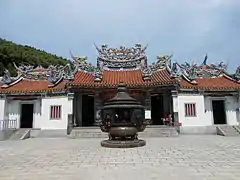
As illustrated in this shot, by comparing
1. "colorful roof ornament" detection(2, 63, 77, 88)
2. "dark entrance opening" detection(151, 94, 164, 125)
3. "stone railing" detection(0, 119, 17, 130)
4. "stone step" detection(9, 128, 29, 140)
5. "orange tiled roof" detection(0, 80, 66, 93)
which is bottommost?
"stone step" detection(9, 128, 29, 140)

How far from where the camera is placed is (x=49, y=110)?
1482cm

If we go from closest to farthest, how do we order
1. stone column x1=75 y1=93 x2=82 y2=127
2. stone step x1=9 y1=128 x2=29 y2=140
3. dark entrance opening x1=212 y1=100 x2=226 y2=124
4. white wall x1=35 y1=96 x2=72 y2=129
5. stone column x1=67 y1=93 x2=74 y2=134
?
stone step x1=9 y1=128 x2=29 y2=140 → stone column x1=67 y1=93 x2=74 y2=134 → white wall x1=35 y1=96 x2=72 y2=129 → stone column x1=75 y1=93 x2=82 y2=127 → dark entrance opening x1=212 y1=100 x2=226 y2=124

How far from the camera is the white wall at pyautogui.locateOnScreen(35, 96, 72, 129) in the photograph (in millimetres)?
14594

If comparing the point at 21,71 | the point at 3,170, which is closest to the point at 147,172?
the point at 3,170

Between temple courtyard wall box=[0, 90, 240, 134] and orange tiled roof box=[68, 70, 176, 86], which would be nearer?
orange tiled roof box=[68, 70, 176, 86]

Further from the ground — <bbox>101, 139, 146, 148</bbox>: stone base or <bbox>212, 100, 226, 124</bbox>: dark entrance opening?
<bbox>212, 100, 226, 124</bbox>: dark entrance opening

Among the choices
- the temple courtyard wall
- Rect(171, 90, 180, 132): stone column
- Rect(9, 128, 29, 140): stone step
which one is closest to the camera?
Rect(9, 128, 29, 140): stone step

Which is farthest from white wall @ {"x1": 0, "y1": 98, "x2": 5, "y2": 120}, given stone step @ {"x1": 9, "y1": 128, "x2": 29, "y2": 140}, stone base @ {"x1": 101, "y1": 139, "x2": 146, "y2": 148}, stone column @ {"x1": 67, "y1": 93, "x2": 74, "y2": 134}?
stone base @ {"x1": 101, "y1": 139, "x2": 146, "y2": 148}

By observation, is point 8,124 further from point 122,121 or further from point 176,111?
point 176,111

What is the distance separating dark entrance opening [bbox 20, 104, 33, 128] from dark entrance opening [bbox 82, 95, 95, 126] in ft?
12.6

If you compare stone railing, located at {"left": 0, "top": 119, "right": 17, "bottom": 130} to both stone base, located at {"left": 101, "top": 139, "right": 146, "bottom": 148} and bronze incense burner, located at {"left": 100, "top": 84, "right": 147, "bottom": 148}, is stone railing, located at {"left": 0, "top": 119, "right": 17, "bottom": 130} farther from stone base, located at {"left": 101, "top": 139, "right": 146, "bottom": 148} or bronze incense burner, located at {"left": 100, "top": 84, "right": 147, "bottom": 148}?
stone base, located at {"left": 101, "top": 139, "right": 146, "bottom": 148}

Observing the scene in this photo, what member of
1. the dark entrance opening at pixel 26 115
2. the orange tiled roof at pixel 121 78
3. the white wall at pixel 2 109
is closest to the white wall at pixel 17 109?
the white wall at pixel 2 109

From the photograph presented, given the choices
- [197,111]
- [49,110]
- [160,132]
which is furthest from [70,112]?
[197,111]

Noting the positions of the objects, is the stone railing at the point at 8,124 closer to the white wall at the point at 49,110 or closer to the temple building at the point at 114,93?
the temple building at the point at 114,93
